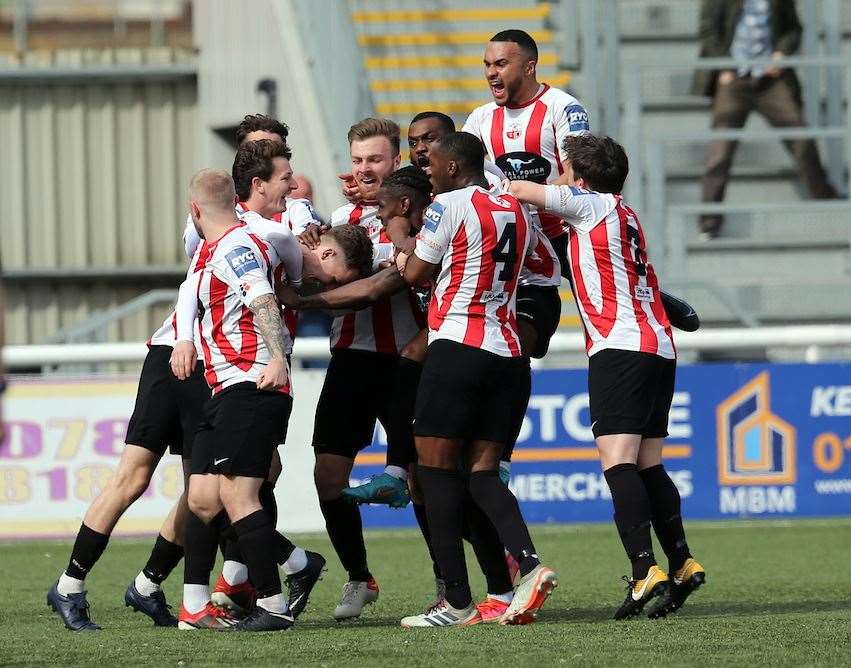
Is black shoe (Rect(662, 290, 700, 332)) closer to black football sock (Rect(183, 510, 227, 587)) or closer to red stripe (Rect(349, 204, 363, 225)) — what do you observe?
red stripe (Rect(349, 204, 363, 225))

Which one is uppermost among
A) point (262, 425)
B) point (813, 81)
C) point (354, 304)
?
point (813, 81)

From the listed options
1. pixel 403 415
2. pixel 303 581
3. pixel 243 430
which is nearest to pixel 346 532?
pixel 303 581

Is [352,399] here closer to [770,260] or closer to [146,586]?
[146,586]

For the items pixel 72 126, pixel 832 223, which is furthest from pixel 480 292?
pixel 72 126

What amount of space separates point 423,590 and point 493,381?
1854 millimetres

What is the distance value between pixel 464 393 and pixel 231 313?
0.89 metres

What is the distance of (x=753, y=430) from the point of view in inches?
416

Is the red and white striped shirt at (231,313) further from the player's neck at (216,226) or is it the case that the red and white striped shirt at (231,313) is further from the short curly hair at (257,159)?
the short curly hair at (257,159)

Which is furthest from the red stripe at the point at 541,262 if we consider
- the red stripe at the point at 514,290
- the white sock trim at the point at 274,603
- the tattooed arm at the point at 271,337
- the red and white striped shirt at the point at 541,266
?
the white sock trim at the point at 274,603

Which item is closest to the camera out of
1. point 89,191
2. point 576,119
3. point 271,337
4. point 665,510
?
point 271,337

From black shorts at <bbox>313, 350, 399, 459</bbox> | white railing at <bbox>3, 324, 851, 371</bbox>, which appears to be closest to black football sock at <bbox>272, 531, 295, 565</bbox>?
black shorts at <bbox>313, 350, 399, 459</bbox>

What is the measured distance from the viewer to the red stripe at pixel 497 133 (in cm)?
723

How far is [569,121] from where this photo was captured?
7.06m

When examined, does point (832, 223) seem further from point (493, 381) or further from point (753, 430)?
point (493, 381)
